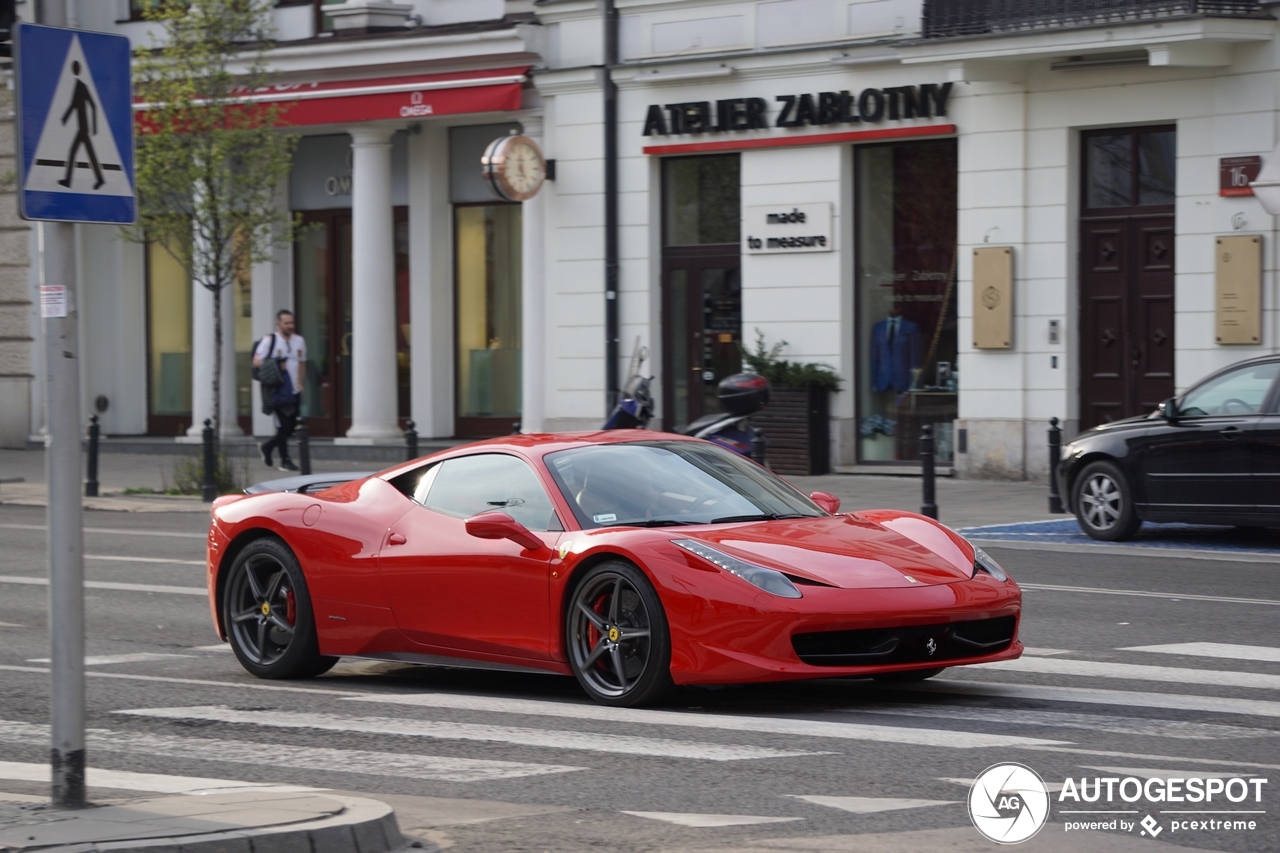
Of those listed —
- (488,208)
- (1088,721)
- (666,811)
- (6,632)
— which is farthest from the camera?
(488,208)

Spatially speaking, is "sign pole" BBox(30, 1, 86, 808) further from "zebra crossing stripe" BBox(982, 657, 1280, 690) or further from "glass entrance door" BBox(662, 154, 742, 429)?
"glass entrance door" BBox(662, 154, 742, 429)

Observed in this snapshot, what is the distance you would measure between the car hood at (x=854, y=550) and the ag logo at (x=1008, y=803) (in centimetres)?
144

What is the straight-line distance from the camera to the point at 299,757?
7625 mm

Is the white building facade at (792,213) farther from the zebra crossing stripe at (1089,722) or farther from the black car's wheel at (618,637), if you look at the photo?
the black car's wheel at (618,637)

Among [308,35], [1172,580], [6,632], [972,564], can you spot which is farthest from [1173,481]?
[308,35]

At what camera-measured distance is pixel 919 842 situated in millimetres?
5824

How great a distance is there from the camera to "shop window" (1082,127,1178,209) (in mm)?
21062

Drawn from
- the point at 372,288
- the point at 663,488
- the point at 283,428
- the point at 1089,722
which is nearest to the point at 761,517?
the point at 663,488

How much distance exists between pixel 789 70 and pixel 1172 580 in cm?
1152

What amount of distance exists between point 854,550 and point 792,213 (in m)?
15.7

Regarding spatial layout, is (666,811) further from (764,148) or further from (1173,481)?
(764,148)

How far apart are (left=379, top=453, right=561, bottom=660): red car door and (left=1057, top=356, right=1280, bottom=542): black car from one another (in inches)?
316

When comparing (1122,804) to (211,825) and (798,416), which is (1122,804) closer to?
(211,825)

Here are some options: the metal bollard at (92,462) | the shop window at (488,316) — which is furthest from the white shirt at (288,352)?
the shop window at (488,316)
